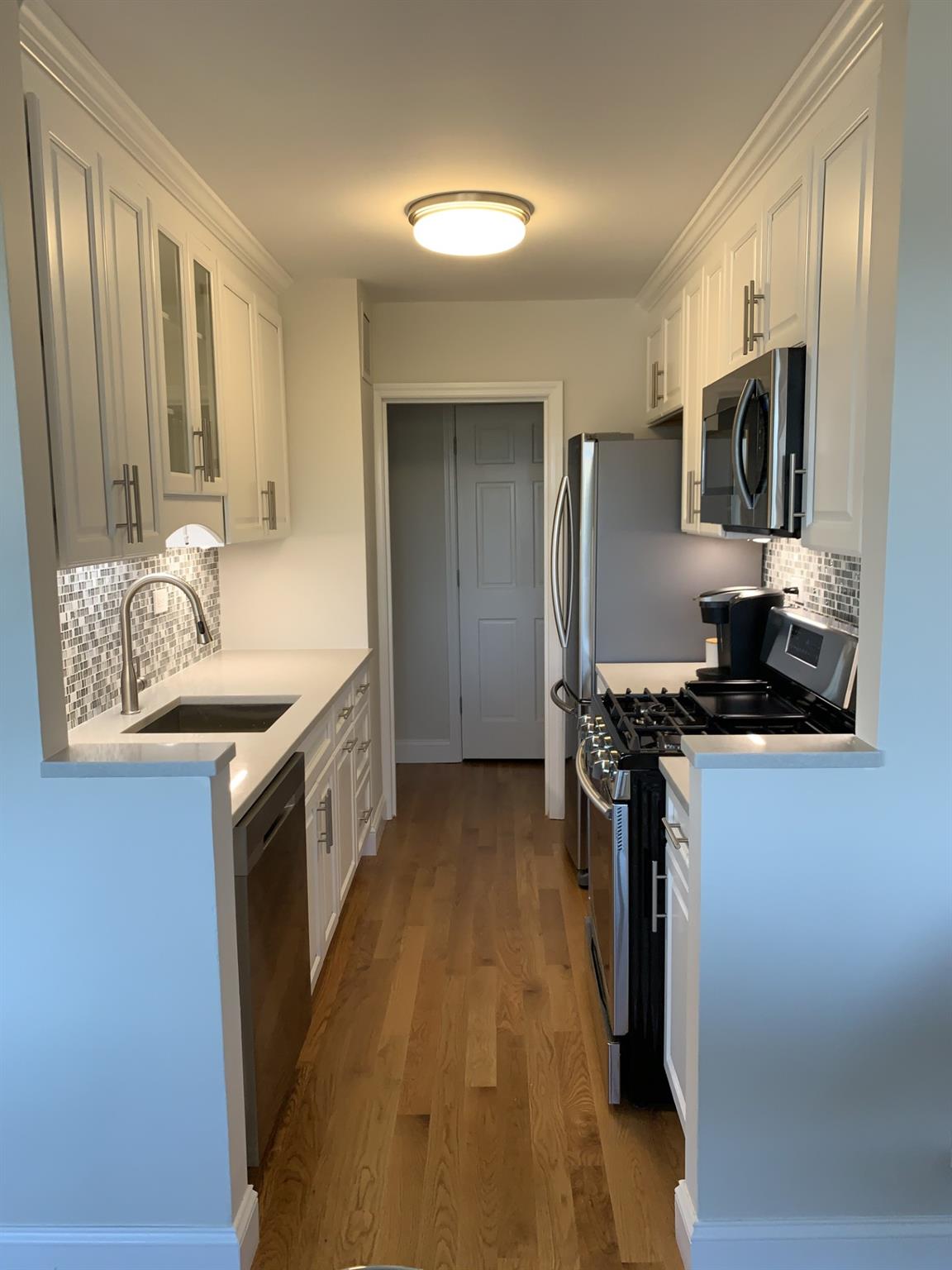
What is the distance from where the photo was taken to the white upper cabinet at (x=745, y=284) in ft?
8.47

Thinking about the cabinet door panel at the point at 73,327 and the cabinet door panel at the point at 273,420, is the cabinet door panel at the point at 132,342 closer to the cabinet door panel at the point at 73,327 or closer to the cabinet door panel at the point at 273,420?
the cabinet door panel at the point at 73,327

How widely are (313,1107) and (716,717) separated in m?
1.48

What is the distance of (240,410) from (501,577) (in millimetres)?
2549

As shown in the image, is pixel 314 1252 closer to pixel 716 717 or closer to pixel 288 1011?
pixel 288 1011

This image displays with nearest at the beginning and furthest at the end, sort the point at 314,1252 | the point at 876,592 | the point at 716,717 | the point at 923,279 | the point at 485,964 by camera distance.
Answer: the point at 923,279 → the point at 876,592 → the point at 314,1252 → the point at 716,717 → the point at 485,964

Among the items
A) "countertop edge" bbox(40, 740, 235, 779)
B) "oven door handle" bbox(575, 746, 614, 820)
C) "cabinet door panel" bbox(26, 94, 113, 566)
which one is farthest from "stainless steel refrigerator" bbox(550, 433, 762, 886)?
"countertop edge" bbox(40, 740, 235, 779)

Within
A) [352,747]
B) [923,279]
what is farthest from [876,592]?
[352,747]

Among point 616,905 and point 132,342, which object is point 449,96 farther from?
point 616,905

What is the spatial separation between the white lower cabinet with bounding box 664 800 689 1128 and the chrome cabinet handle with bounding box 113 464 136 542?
145 cm

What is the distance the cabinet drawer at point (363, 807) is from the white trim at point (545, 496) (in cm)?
46

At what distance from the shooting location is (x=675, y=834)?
7.11ft

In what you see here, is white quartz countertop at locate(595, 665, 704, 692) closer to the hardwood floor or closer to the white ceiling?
the hardwood floor

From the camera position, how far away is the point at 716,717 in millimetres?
2674

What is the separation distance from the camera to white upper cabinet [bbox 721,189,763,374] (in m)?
2.58
